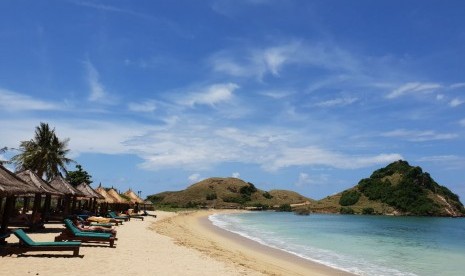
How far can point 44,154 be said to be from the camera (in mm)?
38688

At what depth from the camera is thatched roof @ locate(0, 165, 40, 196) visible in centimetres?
1188

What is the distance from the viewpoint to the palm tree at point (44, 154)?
38125mm

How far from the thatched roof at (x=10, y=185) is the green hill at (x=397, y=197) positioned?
112 meters

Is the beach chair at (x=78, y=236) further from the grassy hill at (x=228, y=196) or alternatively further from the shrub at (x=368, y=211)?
the shrub at (x=368, y=211)

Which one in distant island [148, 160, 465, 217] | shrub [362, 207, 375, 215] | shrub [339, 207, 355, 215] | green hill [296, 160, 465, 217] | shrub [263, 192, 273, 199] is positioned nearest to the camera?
green hill [296, 160, 465, 217]

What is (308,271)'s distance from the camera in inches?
567

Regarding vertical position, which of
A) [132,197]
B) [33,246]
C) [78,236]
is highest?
[132,197]

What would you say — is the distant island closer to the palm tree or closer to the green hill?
the green hill

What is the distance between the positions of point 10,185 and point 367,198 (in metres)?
128

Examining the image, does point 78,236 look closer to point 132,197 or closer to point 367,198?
point 132,197

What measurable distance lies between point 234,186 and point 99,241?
141857mm

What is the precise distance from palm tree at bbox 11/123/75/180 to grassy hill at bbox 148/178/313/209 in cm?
8967

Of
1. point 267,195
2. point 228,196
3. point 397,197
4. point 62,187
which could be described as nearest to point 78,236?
point 62,187

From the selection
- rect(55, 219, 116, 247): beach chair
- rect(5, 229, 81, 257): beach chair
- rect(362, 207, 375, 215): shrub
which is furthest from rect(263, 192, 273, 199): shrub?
rect(5, 229, 81, 257): beach chair
